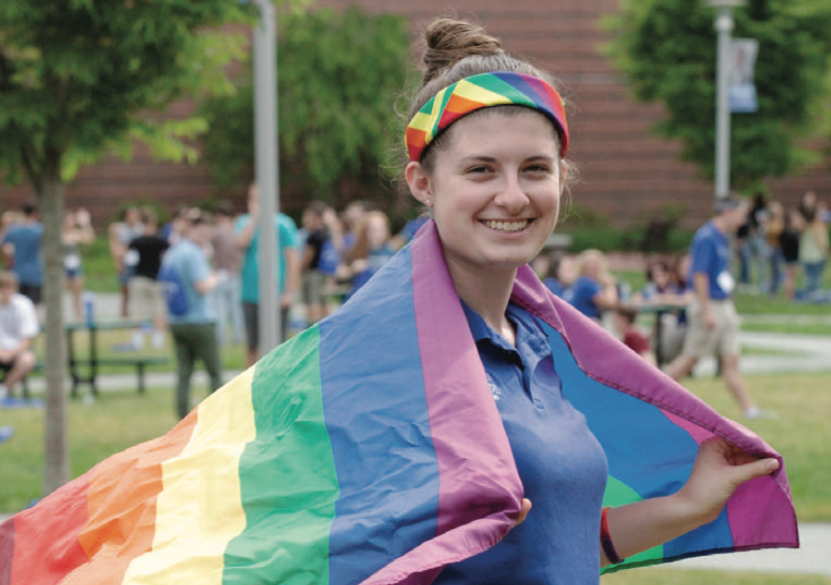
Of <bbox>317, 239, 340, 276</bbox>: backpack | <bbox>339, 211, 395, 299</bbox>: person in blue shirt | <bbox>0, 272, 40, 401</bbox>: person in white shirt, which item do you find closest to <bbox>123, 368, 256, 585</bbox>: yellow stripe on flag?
<bbox>339, 211, 395, 299</bbox>: person in blue shirt

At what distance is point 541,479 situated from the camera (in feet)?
7.45

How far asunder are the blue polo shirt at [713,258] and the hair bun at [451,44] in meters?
8.70

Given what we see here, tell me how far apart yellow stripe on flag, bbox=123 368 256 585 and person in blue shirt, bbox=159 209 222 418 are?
817cm

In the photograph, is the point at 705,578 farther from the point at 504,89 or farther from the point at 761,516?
the point at 504,89

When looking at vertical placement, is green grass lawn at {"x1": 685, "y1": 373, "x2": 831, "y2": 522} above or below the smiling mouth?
below

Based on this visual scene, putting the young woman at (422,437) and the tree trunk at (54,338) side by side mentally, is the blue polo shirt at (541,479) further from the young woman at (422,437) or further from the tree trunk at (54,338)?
the tree trunk at (54,338)

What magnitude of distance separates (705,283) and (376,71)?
78.6 ft

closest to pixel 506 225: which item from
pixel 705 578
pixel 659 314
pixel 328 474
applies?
pixel 328 474

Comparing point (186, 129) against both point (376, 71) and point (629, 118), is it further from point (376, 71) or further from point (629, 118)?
point (629, 118)

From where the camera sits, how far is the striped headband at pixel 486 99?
7.54 feet

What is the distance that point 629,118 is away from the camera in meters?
37.9

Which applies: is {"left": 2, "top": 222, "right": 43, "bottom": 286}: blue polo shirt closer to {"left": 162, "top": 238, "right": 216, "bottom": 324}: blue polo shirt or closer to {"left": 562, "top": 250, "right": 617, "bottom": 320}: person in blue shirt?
{"left": 162, "top": 238, "right": 216, "bottom": 324}: blue polo shirt

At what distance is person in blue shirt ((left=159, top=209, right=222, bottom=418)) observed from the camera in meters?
10.5

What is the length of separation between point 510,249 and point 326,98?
31370 mm
